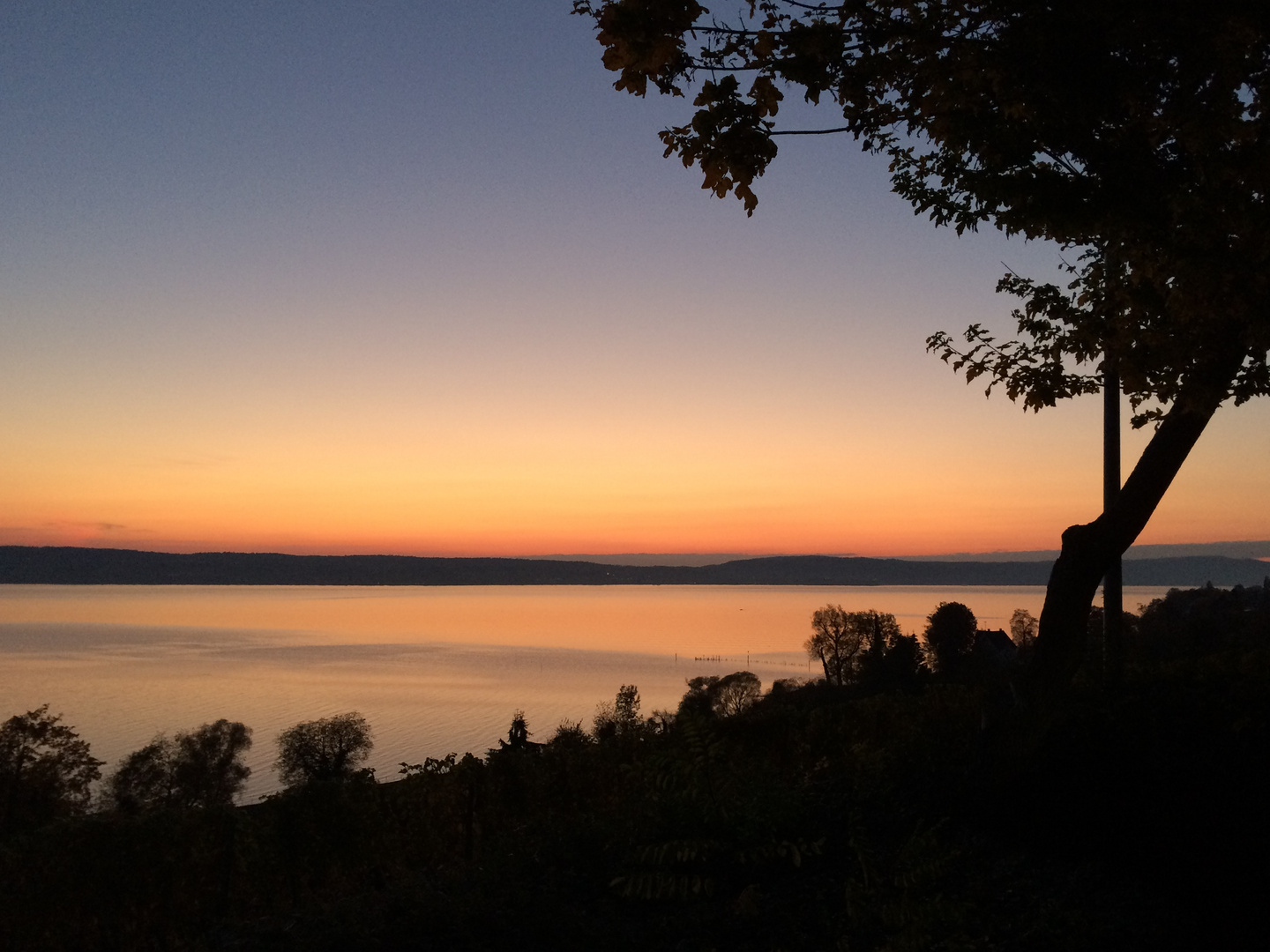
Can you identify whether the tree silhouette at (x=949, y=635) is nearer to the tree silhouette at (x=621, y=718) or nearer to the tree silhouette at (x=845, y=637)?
the tree silhouette at (x=845, y=637)

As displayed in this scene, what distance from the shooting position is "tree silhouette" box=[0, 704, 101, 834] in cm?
3675

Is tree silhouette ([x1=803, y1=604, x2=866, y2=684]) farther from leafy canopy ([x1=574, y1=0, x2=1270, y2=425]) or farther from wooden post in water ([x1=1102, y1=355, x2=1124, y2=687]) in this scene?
leafy canopy ([x1=574, y1=0, x2=1270, y2=425])

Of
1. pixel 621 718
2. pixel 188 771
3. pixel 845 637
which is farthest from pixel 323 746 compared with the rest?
pixel 845 637

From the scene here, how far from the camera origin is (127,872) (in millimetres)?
14516

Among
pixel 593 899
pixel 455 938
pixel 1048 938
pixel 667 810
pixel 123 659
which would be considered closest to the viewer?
pixel 1048 938

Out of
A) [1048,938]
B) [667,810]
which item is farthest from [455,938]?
[1048,938]

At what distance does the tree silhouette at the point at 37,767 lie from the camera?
121ft

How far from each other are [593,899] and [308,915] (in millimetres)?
2116

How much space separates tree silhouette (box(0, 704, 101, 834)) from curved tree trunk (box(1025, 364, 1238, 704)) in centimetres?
3991

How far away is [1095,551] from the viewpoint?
8.35 metres

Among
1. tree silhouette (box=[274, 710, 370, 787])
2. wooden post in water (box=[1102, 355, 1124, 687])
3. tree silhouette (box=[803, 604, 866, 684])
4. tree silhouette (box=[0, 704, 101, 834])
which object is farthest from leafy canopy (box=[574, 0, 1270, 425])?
tree silhouette (box=[803, 604, 866, 684])

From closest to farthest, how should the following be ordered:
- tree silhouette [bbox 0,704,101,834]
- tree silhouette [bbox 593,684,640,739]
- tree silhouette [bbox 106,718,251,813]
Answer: tree silhouette [bbox 593,684,640,739]
tree silhouette [bbox 0,704,101,834]
tree silhouette [bbox 106,718,251,813]

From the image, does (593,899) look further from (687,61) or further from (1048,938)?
(687,61)

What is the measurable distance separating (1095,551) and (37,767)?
42692 mm
